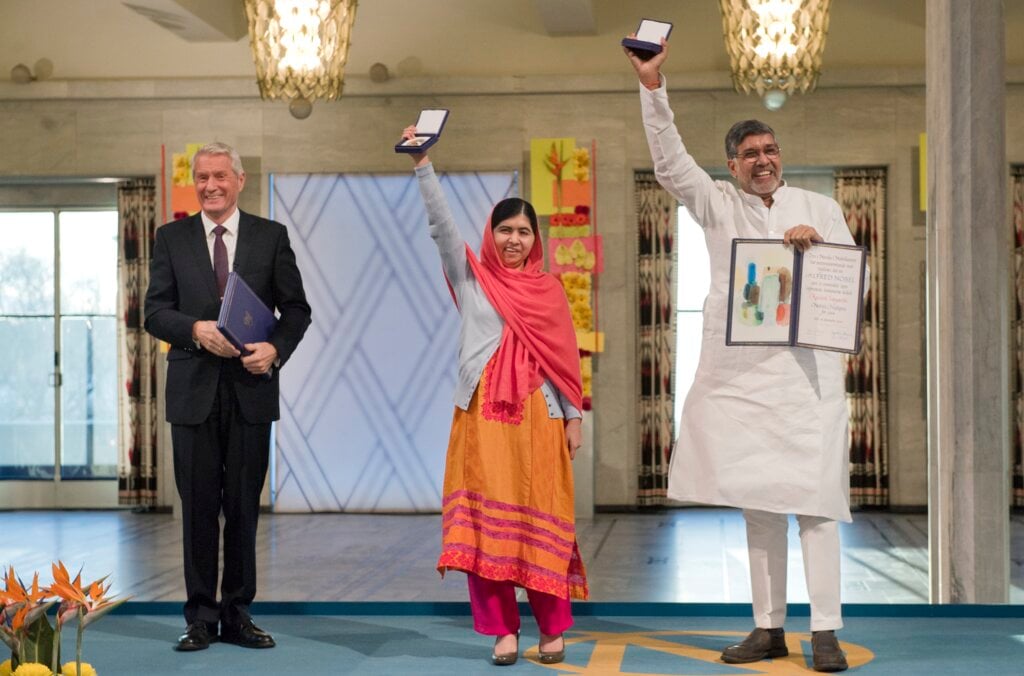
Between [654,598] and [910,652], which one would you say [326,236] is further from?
[910,652]

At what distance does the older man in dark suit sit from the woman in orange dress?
2.02ft

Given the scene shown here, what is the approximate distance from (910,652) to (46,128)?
24.5ft

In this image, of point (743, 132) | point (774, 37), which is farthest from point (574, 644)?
point (774, 37)

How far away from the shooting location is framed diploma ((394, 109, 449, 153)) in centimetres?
382

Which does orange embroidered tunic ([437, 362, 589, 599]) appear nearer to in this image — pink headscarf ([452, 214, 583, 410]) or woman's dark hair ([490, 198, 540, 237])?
pink headscarf ([452, 214, 583, 410])

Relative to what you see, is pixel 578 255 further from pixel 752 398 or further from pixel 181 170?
pixel 752 398

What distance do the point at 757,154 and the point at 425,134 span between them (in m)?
0.97

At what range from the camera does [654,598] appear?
5.71 meters

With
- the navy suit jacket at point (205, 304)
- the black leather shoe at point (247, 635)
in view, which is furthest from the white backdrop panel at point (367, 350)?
the black leather shoe at point (247, 635)

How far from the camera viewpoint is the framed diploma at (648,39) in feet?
11.9

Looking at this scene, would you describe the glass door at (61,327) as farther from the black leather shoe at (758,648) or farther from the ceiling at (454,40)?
the black leather shoe at (758,648)

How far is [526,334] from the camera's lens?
12.9ft

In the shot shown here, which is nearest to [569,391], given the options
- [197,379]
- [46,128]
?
[197,379]

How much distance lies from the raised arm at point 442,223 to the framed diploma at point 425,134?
0.07ft
